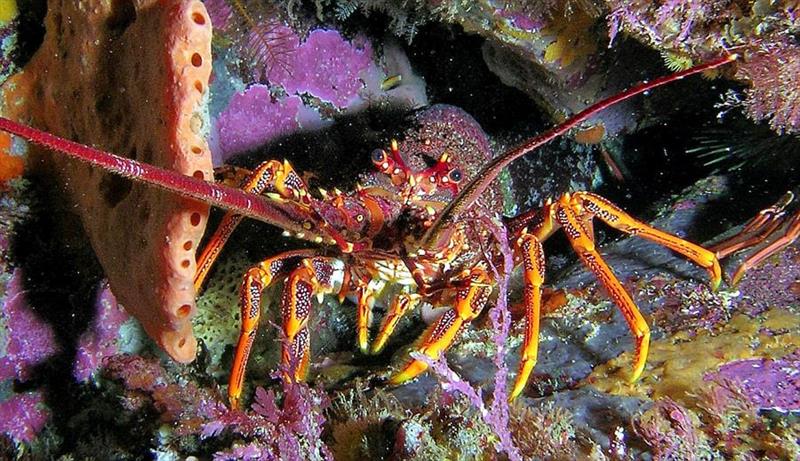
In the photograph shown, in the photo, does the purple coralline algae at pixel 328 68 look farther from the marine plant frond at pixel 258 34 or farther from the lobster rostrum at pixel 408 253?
the lobster rostrum at pixel 408 253

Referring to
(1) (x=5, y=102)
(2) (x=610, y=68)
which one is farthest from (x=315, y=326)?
(2) (x=610, y=68)

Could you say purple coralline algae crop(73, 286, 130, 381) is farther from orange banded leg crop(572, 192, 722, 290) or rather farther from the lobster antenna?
orange banded leg crop(572, 192, 722, 290)

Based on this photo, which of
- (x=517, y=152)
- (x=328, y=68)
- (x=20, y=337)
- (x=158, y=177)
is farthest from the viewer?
(x=328, y=68)

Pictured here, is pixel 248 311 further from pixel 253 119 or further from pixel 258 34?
pixel 258 34

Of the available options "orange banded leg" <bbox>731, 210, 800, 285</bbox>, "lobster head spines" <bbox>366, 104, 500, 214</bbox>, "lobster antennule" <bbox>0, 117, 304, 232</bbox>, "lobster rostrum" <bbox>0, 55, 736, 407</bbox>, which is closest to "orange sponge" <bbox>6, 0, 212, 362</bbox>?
"lobster antennule" <bbox>0, 117, 304, 232</bbox>

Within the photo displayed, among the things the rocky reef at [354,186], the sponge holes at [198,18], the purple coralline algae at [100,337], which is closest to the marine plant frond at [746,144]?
the rocky reef at [354,186]

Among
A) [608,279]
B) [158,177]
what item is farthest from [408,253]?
[158,177]
